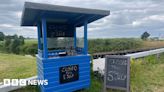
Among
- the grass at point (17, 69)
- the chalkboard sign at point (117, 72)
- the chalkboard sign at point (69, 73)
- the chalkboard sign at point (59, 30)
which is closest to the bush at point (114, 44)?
the grass at point (17, 69)

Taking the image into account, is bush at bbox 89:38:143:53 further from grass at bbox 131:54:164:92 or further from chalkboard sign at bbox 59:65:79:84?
chalkboard sign at bbox 59:65:79:84

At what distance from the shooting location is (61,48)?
17.4ft

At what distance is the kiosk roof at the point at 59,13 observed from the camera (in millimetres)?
3738

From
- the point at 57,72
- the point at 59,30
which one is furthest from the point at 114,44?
the point at 57,72

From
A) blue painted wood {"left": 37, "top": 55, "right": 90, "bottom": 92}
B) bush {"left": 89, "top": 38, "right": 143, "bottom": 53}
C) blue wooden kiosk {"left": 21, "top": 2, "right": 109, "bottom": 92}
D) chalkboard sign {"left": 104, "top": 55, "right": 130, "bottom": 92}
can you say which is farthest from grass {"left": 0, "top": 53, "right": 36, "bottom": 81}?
bush {"left": 89, "top": 38, "right": 143, "bottom": 53}

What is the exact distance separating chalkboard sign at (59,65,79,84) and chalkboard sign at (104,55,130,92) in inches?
34.4

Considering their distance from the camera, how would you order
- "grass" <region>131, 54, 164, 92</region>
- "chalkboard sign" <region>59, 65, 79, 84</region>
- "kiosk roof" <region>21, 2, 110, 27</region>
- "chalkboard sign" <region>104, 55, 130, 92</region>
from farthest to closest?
"grass" <region>131, 54, 164, 92</region>
"chalkboard sign" <region>104, 55, 130, 92</region>
"chalkboard sign" <region>59, 65, 79, 84</region>
"kiosk roof" <region>21, 2, 110, 27</region>

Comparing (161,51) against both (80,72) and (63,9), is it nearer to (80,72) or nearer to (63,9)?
(80,72)

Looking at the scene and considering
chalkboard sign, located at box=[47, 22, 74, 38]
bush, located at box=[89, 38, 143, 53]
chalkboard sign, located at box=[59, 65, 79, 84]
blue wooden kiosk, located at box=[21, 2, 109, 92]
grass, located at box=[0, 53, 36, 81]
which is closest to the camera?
blue wooden kiosk, located at box=[21, 2, 109, 92]

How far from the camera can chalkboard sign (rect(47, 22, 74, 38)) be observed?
4917 mm

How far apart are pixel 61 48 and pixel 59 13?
4.47 ft

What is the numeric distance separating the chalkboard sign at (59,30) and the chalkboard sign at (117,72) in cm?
136

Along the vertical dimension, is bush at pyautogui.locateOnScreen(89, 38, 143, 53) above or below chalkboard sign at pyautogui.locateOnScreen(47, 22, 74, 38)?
below

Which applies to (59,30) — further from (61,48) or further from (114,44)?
(114,44)
